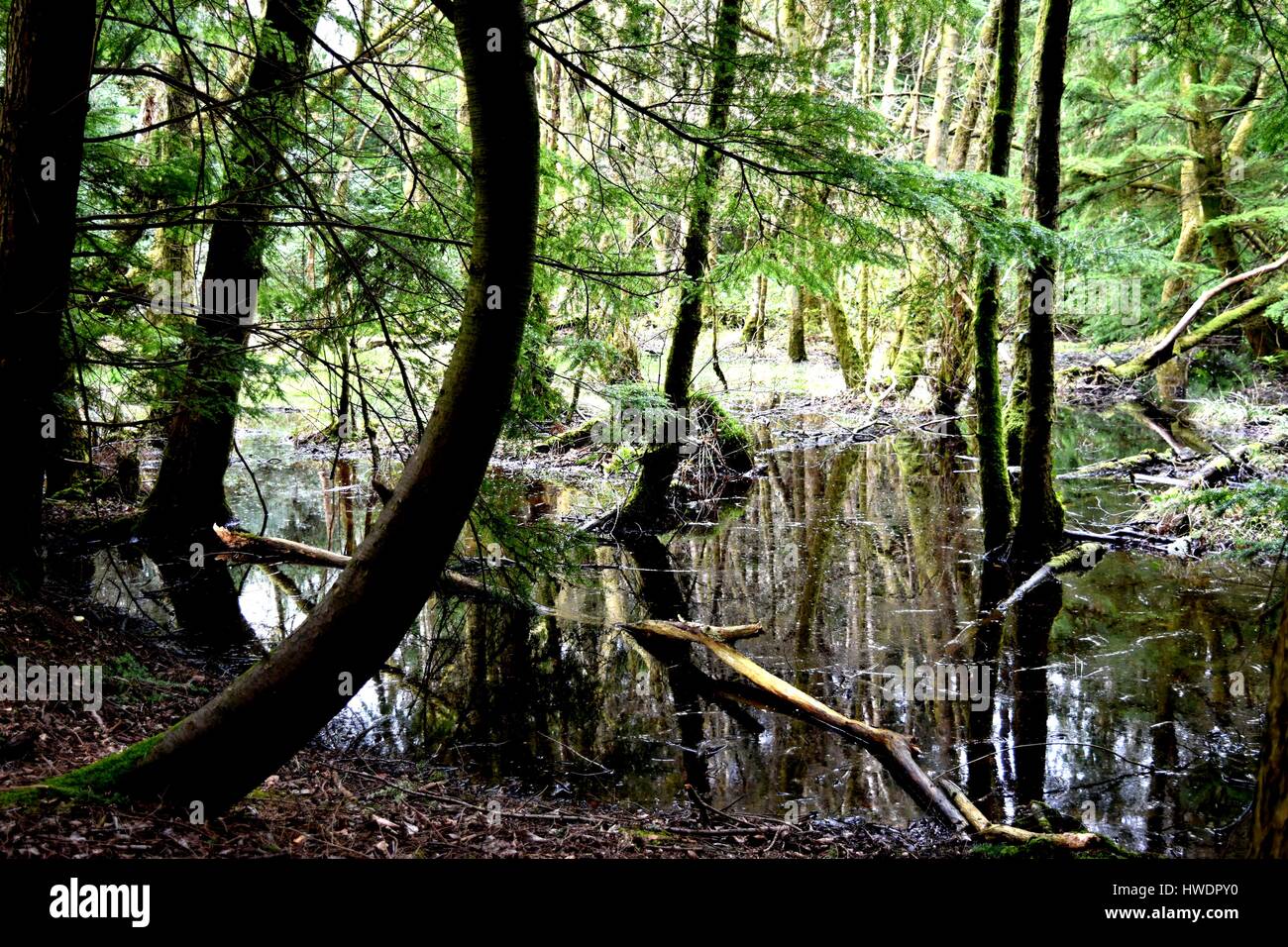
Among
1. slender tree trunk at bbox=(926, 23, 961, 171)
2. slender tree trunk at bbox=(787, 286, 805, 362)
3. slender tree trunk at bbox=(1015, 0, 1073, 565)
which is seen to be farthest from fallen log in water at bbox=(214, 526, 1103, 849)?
slender tree trunk at bbox=(787, 286, 805, 362)

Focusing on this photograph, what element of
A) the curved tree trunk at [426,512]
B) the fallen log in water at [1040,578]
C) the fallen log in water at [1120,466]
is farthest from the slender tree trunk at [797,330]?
the curved tree trunk at [426,512]

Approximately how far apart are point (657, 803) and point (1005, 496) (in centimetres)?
619

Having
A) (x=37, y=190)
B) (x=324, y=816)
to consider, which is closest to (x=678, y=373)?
(x=37, y=190)

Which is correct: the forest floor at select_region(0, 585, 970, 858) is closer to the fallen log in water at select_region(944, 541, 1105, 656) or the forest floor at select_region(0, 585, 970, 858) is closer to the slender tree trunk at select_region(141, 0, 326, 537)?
the slender tree trunk at select_region(141, 0, 326, 537)

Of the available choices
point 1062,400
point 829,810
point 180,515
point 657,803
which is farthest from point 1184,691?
point 1062,400

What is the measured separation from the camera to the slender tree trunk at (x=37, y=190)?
13.7 feet

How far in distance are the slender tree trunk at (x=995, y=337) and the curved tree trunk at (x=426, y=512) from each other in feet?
19.9

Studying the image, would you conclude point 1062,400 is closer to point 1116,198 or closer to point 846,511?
point 1116,198

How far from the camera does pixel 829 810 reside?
5.02 meters

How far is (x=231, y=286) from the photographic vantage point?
8789mm

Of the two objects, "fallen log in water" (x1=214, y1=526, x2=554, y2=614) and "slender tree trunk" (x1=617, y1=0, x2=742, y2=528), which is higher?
"slender tree trunk" (x1=617, y1=0, x2=742, y2=528)

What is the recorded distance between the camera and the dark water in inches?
209

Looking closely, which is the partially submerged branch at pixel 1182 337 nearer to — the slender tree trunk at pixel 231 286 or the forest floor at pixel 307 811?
the forest floor at pixel 307 811

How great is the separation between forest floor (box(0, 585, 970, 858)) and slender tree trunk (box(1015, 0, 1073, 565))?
5210mm
